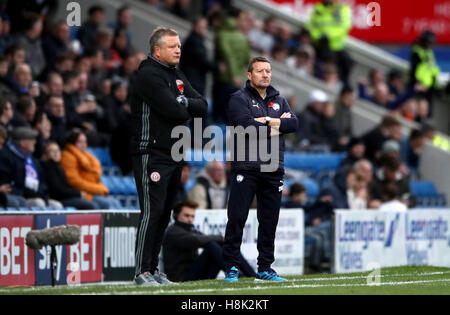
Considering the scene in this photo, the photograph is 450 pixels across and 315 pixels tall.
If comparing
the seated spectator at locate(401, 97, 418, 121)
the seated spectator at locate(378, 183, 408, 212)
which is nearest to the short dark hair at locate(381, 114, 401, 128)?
the seated spectator at locate(378, 183, 408, 212)

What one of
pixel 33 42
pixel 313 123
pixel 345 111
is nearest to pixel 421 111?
pixel 345 111

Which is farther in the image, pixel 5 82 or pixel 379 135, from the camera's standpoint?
pixel 379 135

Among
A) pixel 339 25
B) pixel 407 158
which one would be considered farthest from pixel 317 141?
pixel 339 25

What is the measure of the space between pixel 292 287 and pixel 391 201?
24.8ft

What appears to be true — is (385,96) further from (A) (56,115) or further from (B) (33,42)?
(A) (56,115)

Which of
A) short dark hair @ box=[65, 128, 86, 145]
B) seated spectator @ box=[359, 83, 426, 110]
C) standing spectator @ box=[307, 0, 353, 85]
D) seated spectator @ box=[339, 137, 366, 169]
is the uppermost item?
standing spectator @ box=[307, 0, 353, 85]

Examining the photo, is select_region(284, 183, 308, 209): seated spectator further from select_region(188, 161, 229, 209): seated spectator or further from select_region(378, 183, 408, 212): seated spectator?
select_region(378, 183, 408, 212): seated spectator

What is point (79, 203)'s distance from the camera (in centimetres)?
1357

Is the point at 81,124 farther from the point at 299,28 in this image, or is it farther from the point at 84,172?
the point at 299,28

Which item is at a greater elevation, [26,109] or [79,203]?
[26,109]

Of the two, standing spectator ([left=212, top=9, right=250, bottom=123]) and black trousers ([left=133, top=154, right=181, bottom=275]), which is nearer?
black trousers ([left=133, top=154, right=181, bottom=275])

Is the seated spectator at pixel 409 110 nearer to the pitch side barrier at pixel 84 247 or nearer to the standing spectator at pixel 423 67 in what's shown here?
the standing spectator at pixel 423 67

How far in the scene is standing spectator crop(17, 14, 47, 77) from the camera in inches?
642

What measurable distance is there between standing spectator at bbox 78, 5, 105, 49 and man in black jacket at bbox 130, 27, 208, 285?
881cm
